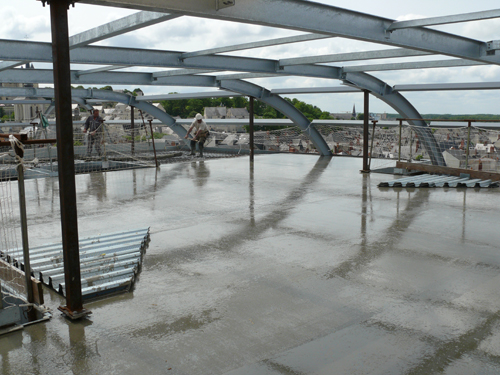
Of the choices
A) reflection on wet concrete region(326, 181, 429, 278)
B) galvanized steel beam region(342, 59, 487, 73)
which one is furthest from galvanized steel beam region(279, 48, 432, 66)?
reflection on wet concrete region(326, 181, 429, 278)

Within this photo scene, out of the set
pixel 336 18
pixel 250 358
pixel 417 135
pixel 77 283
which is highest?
pixel 336 18

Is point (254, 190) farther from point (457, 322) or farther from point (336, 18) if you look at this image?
point (457, 322)

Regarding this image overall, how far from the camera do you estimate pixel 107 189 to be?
11.5m

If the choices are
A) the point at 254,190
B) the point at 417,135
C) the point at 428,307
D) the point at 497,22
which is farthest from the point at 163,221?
the point at 417,135

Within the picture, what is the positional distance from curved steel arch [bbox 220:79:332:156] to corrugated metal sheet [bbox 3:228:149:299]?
425 inches

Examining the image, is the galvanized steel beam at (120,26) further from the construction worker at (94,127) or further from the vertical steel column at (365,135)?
the vertical steel column at (365,135)

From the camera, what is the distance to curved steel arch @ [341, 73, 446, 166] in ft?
48.8

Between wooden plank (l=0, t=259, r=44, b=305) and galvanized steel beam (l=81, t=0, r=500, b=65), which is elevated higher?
galvanized steel beam (l=81, t=0, r=500, b=65)

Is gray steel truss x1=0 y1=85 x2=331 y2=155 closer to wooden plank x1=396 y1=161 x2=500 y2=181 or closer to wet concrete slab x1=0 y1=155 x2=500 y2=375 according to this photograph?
wooden plank x1=396 y1=161 x2=500 y2=181

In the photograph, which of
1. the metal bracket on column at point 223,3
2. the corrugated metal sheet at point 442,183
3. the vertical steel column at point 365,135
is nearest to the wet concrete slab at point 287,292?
the corrugated metal sheet at point 442,183

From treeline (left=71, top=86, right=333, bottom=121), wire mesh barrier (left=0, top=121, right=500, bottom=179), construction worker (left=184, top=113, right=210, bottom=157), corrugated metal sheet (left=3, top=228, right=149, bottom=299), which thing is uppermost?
treeline (left=71, top=86, right=333, bottom=121)

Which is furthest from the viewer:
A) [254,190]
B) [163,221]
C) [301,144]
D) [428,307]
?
[301,144]

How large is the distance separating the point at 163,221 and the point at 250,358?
192 inches

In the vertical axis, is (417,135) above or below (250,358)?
above
